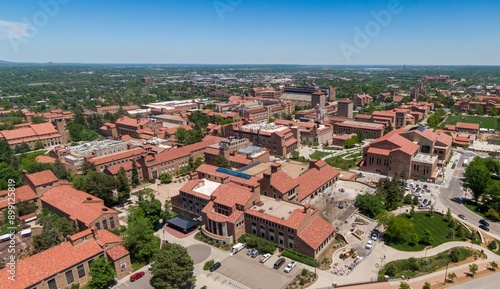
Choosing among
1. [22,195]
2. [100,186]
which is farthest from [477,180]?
[22,195]

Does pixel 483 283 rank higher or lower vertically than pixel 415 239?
lower

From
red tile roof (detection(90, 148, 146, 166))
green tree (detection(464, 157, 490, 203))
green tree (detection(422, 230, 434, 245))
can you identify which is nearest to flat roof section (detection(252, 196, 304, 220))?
green tree (detection(422, 230, 434, 245))

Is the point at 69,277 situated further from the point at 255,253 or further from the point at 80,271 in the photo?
the point at 255,253

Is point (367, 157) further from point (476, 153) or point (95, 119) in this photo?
point (95, 119)

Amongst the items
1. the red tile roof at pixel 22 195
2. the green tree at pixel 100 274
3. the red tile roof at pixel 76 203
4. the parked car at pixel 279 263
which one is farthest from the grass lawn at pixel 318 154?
the red tile roof at pixel 22 195

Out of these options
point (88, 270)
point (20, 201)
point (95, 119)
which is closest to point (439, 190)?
point (88, 270)

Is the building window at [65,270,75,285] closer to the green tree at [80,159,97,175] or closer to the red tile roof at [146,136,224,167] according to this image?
the red tile roof at [146,136,224,167]

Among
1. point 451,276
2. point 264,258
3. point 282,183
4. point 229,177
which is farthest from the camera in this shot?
point 229,177
